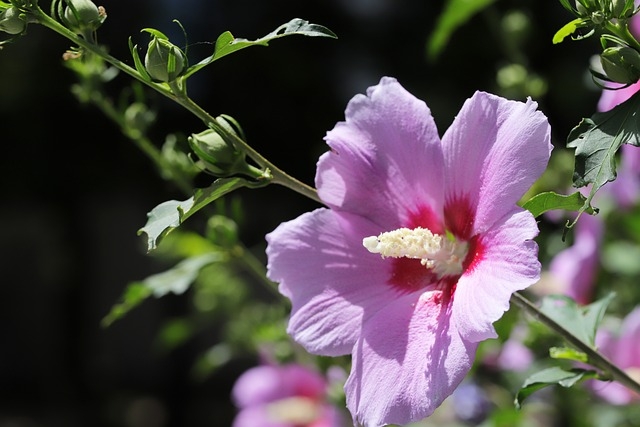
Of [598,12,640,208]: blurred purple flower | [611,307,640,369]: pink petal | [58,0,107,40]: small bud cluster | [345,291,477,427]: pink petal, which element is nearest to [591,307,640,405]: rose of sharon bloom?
[611,307,640,369]: pink petal

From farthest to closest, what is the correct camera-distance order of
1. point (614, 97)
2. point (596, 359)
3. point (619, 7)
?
point (614, 97) → point (596, 359) → point (619, 7)

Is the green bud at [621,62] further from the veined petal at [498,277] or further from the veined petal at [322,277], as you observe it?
the veined petal at [322,277]

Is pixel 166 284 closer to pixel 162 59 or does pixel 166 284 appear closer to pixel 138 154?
pixel 162 59

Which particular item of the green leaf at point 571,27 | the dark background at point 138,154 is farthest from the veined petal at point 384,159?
the dark background at point 138,154

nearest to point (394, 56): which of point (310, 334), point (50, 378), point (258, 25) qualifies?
point (258, 25)

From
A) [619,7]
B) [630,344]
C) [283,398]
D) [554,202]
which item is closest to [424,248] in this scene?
[554,202]

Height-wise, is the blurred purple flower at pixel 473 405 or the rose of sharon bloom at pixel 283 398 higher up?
the rose of sharon bloom at pixel 283 398

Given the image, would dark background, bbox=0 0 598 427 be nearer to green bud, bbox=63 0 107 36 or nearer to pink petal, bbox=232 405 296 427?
pink petal, bbox=232 405 296 427

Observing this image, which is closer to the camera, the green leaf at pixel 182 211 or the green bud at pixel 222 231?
the green leaf at pixel 182 211
